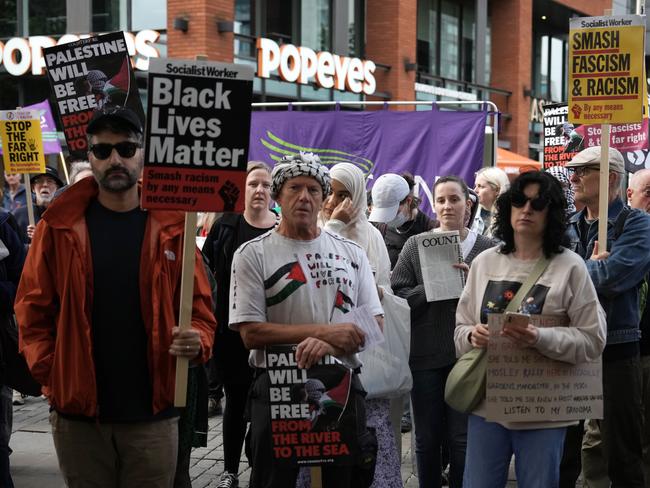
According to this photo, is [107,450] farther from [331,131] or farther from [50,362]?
[331,131]

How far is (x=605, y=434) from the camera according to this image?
215 inches

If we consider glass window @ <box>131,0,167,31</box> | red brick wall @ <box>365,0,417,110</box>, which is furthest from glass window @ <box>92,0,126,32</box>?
red brick wall @ <box>365,0,417,110</box>

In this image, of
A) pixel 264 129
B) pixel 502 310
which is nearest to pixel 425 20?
pixel 264 129

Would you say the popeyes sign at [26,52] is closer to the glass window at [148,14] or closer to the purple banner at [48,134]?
the glass window at [148,14]

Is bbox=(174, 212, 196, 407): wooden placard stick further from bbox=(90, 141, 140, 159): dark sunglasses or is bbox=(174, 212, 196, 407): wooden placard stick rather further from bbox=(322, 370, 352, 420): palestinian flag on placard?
bbox=(322, 370, 352, 420): palestinian flag on placard

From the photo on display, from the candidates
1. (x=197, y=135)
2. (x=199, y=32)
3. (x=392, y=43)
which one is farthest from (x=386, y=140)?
(x=392, y=43)

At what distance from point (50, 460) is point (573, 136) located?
6.72 metres

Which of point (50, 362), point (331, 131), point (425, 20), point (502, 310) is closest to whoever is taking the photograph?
point (50, 362)

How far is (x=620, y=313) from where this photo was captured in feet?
17.7

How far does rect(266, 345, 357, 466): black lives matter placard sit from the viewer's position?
418 centimetres

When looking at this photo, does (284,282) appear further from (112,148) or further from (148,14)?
(148,14)

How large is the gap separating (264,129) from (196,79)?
28.5 ft

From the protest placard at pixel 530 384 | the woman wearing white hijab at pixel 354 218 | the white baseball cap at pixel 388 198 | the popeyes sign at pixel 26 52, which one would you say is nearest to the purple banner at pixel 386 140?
the white baseball cap at pixel 388 198

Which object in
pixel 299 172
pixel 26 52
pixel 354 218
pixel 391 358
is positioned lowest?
pixel 391 358
